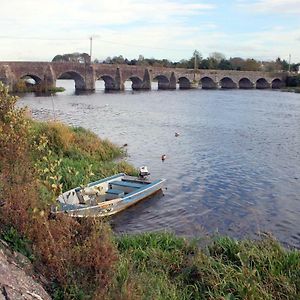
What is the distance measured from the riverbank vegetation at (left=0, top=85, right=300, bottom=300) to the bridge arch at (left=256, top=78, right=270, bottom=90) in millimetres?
92192

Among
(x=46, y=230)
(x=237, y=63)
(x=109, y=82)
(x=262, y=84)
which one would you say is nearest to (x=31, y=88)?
(x=109, y=82)

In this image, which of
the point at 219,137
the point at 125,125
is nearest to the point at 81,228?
the point at 219,137

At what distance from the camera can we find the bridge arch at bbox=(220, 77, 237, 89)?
9419cm

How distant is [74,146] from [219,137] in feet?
40.8

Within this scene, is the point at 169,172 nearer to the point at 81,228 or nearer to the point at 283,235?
the point at 283,235

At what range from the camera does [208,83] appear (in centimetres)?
9238

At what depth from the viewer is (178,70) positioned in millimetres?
85312

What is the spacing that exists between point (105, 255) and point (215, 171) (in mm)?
12336

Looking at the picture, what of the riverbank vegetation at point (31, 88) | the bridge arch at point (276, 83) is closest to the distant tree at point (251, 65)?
the bridge arch at point (276, 83)

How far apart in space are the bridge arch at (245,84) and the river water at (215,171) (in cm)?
6033

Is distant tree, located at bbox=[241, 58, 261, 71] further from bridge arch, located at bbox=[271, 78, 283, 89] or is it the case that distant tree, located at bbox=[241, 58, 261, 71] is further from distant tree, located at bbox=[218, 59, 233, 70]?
bridge arch, located at bbox=[271, 78, 283, 89]

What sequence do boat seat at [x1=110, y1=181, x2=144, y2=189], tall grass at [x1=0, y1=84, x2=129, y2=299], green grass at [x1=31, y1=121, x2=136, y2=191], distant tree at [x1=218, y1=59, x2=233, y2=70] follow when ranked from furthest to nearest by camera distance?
distant tree at [x1=218, y1=59, x2=233, y2=70], green grass at [x1=31, y1=121, x2=136, y2=191], boat seat at [x1=110, y1=181, x2=144, y2=189], tall grass at [x1=0, y1=84, x2=129, y2=299]

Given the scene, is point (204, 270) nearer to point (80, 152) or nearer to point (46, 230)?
point (46, 230)

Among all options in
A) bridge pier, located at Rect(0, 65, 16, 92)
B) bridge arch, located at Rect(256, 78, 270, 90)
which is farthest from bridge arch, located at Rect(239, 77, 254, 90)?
bridge pier, located at Rect(0, 65, 16, 92)
